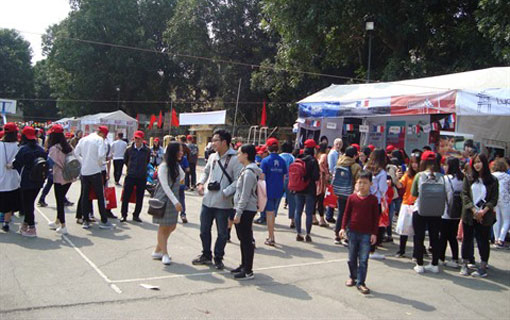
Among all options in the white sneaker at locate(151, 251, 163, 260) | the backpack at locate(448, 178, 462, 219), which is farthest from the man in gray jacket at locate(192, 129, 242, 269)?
the backpack at locate(448, 178, 462, 219)

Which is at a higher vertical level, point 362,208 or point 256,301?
point 362,208

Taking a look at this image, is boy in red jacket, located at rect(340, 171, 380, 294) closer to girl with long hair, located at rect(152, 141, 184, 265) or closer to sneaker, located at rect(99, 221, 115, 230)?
girl with long hair, located at rect(152, 141, 184, 265)

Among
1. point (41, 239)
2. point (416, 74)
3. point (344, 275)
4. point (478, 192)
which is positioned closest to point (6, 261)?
point (41, 239)

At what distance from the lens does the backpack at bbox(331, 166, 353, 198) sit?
7.09m

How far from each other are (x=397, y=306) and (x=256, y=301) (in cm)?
162

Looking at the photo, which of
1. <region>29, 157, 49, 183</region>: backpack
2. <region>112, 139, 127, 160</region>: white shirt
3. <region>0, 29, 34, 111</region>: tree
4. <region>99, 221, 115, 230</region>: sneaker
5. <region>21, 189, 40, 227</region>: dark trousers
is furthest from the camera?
<region>0, 29, 34, 111</region>: tree

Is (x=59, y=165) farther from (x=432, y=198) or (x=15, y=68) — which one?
(x=15, y=68)

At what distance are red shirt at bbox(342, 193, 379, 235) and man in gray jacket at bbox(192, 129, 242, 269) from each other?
158 cm

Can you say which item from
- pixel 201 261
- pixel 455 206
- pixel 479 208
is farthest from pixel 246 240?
pixel 479 208

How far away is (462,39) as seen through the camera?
1630 centimetres

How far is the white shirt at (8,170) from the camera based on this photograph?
6.97m

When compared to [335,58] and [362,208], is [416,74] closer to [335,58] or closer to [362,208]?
[335,58]

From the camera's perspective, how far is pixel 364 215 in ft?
17.4

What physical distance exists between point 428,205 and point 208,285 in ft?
10.7
